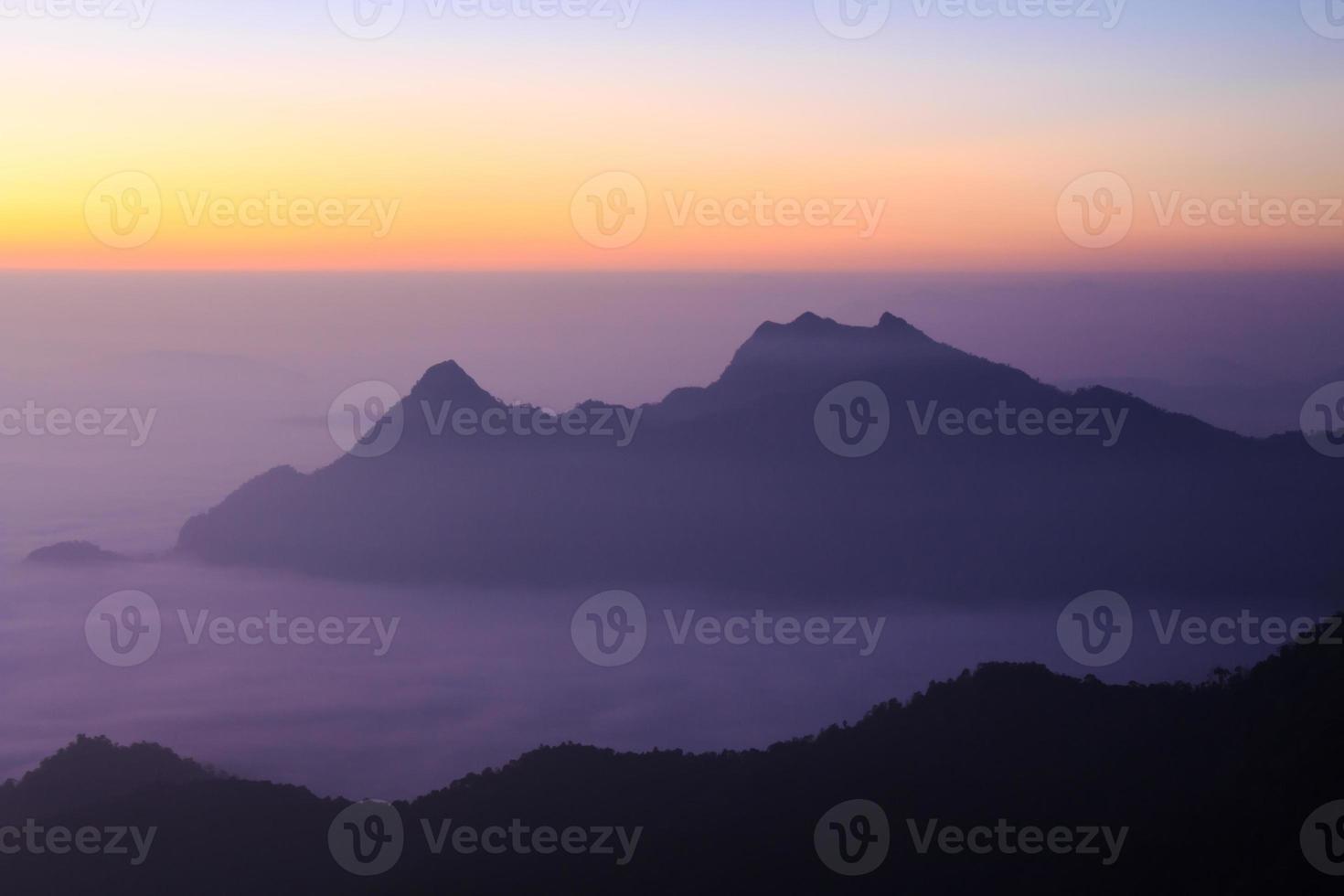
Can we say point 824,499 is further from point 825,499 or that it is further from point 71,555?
point 71,555

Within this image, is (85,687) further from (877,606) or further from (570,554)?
(877,606)

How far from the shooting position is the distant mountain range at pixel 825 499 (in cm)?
11319

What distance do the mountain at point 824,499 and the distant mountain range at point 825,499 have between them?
0.29m

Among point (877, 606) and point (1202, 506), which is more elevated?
point (1202, 506)

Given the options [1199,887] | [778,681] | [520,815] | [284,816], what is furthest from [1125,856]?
[778,681]

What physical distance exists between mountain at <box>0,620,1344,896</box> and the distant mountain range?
239 feet

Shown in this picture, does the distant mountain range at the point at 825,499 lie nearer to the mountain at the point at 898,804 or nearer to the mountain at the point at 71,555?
the mountain at the point at 71,555

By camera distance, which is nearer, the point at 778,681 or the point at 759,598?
the point at 778,681

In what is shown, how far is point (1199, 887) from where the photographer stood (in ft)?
95.6

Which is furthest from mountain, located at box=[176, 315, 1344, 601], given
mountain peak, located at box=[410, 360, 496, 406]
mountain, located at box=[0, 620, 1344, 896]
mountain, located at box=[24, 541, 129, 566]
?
mountain, located at box=[0, 620, 1344, 896]

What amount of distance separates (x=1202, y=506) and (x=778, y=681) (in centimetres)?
5808

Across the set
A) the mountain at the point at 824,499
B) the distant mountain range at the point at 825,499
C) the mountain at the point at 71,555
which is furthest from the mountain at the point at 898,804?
the mountain at the point at 71,555

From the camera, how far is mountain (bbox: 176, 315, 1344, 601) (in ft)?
372

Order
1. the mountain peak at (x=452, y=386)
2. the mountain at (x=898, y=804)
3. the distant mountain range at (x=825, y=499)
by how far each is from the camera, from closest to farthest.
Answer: the mountain at (x=898, y=804) < the distant mountain range at (x=825, y=499) < the mountain peak at (x=452, y=386)
